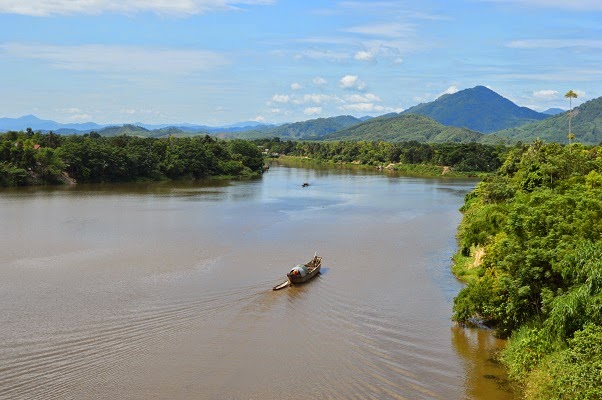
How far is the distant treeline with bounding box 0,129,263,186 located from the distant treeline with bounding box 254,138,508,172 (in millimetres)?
34580

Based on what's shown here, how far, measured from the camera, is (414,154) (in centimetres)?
11175

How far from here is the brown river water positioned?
15.8m

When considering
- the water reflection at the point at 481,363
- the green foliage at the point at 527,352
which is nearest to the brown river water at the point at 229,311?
the water reflection at the point at 481,363

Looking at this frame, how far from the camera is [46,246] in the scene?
104ft

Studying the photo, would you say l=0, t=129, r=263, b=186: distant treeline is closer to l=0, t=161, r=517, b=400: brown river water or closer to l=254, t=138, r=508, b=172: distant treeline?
l=0, t=161, r=517, b=400: brown river water

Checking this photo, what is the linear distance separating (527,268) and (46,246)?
24.9 meters

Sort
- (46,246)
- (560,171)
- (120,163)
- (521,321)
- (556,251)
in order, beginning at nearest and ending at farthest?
(556,251) < (521,321) < (46,246) < (560,171) < (120,163)

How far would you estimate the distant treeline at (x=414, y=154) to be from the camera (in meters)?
100

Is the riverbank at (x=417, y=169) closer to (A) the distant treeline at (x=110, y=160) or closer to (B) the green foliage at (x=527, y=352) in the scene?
(A) the distant treeline at (x=110, y=160)

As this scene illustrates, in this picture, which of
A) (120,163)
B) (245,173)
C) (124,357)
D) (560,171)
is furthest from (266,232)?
(245,173)

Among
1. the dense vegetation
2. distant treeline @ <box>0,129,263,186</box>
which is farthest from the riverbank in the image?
the dense vegetation

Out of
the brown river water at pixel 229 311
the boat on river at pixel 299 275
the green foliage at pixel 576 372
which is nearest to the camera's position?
the green foliage at pixel 576 372

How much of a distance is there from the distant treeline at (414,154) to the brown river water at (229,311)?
60.4m

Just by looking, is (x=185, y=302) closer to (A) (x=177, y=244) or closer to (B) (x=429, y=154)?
(A) (x=177, y=244)
